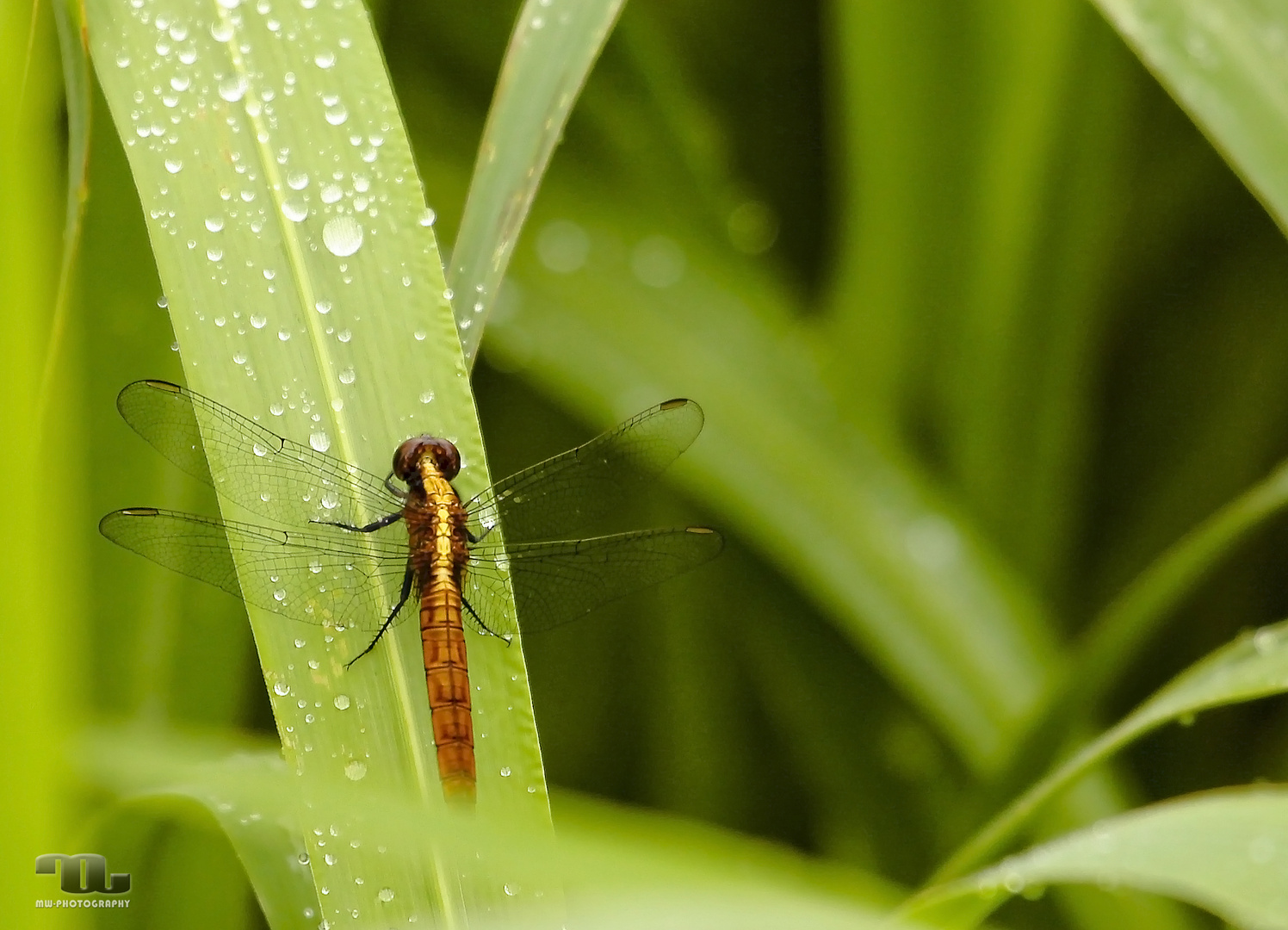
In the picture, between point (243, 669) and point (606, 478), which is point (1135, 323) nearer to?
point (606, 478)

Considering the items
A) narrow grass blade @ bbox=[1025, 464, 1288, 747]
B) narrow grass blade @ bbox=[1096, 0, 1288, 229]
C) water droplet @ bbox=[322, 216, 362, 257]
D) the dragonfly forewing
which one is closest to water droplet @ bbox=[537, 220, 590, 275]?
the dragonfly forewing

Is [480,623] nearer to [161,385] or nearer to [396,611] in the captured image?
[396,611]

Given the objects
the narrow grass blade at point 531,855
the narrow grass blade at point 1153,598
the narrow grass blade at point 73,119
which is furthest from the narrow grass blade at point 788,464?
the narrow grass blade at point 531,855

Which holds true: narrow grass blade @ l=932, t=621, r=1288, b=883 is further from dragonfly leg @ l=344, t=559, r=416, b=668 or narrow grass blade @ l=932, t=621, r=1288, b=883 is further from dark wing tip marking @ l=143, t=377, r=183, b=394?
dark wing tip marking @ l=143, t=377, r=183, b=394

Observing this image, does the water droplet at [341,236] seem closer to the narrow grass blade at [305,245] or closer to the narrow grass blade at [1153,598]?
the narrow grass blade at [305,245]

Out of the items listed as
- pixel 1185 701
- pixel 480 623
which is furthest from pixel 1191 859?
pixel 480 623

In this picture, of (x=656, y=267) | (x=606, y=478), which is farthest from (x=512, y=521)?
(x=656, y=267)

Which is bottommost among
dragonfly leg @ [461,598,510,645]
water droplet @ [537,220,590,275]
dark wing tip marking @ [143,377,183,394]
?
dragonfly leg @ [461,598,510,645]
